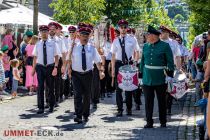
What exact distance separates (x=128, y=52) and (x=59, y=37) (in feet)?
8.75

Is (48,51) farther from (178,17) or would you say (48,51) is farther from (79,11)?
(178,17)

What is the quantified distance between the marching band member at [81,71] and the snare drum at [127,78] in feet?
4.11

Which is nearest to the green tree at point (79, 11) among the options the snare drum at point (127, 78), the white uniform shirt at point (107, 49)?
the white uniform shirt at point (107, 49)

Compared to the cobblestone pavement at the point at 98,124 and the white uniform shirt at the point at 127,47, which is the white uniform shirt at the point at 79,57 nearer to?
the cobblestone pavement at the point at 98,124

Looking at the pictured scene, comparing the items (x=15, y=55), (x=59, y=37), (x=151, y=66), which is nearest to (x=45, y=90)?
(x=59, y=37)

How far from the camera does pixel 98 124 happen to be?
1298 centimetres

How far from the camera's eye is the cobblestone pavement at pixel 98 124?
11.3m

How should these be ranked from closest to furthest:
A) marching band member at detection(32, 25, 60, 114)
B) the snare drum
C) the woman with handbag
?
the snare drum → marching band member at detection(32, 25, 60, 114) → the woman with handbag

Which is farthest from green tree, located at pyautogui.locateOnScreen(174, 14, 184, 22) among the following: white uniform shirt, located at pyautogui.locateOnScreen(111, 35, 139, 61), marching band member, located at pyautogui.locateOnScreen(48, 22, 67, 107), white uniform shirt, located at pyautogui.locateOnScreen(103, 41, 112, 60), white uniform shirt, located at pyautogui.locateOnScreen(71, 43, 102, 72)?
white uniform shirt, located at pyautogui.locateOnScreen(71, 43, 102, 72)

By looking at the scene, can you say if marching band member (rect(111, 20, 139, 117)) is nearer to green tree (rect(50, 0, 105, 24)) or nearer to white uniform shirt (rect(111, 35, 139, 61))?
white uniform shirt (rect(111, 35, 139, 61))

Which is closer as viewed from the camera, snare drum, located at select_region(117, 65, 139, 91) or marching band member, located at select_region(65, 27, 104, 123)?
marching band member, located at select_region(65, 27, 104, 123)

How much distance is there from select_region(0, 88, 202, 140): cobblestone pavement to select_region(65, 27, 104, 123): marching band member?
33 centimetres

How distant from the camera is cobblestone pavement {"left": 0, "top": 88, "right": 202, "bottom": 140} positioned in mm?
11320

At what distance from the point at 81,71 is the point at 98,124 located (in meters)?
1.09
